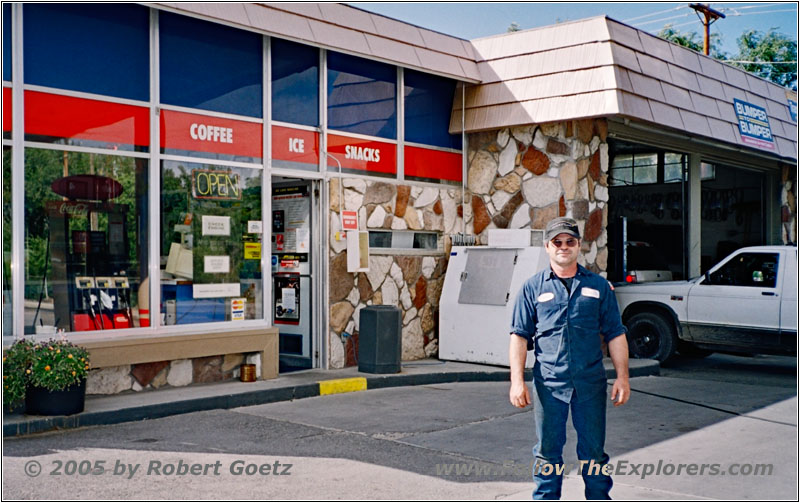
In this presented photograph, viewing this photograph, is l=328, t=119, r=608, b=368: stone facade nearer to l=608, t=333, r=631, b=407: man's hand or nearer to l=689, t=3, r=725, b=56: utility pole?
l=608, t=333, r=631, b=407: man's hand

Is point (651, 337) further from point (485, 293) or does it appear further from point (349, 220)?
point (349, 220)

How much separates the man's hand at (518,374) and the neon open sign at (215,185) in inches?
242

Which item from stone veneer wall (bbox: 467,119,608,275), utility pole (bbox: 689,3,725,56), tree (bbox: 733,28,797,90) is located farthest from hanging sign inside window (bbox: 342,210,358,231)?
tree (bbox: 733,28,797,90)

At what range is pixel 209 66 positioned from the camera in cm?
1090

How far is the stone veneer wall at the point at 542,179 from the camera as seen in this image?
44.7ft

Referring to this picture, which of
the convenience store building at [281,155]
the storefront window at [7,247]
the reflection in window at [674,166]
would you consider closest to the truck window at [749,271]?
the convenience store building at [281,155]

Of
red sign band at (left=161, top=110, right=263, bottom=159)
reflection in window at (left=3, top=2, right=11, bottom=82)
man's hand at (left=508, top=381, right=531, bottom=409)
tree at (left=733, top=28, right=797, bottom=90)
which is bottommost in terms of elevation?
man's hand at (left=508, top=381, right=531, bottom=409)

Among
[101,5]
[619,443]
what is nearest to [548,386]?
[619,443]

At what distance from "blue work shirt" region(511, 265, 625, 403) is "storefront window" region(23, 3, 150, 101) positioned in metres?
6.20

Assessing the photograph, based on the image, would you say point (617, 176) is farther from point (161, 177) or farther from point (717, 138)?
point (161, 177)

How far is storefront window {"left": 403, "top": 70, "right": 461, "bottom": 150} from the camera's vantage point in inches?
535

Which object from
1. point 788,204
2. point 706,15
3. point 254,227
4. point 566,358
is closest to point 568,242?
point 566,358

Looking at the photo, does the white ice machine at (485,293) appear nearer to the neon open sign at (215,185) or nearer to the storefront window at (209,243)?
the storefront window at (209,243)

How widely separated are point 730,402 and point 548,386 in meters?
6.04
